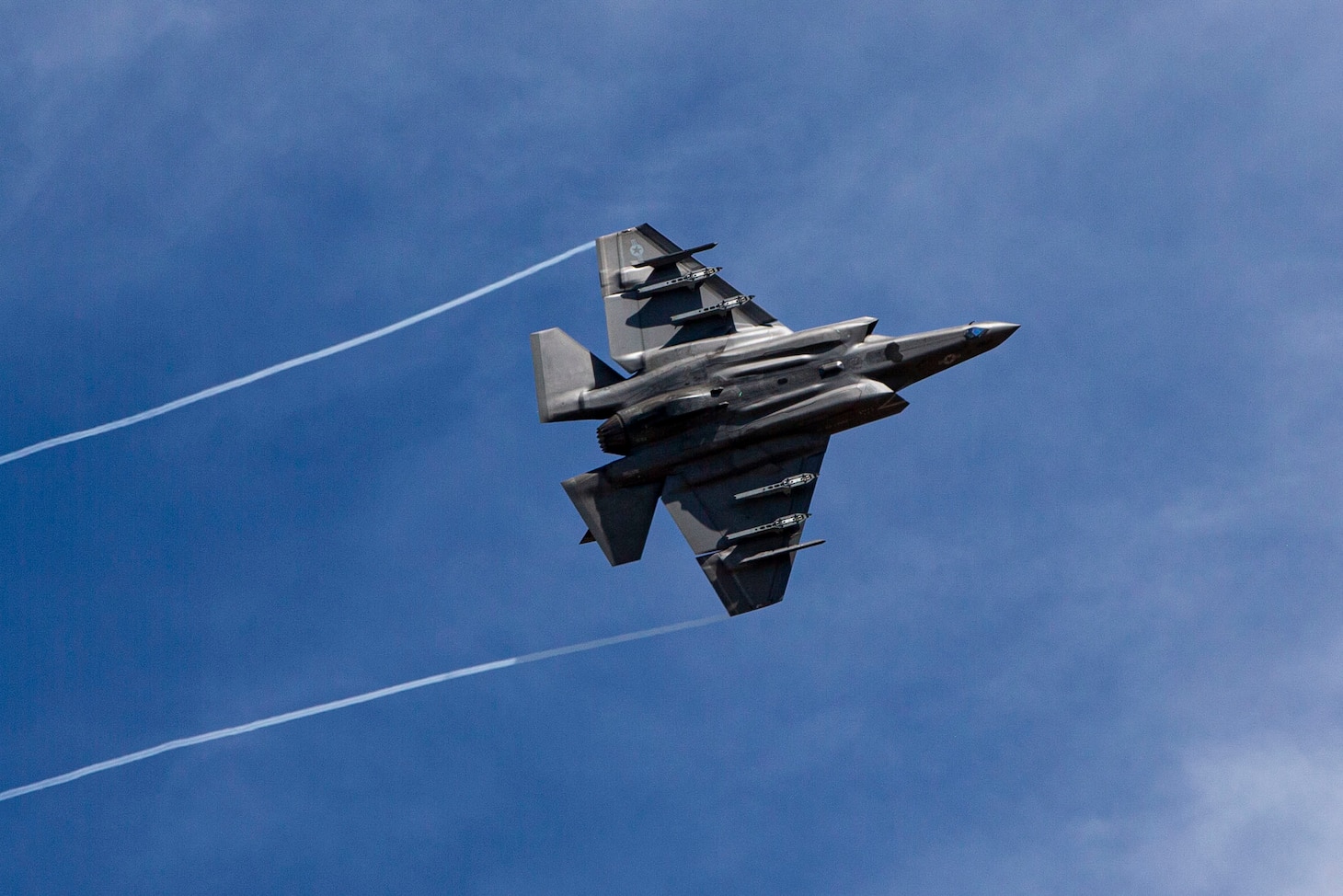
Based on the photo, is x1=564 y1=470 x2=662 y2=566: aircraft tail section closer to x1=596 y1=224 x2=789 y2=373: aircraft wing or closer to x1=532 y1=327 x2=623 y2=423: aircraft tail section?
x1=532 y1=327 x2=623 y2=423: aircraft tail section

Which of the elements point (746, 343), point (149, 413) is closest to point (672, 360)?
point (746, 343)

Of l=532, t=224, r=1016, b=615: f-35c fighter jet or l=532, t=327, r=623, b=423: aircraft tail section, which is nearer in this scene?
l=532, t=224, r=1016, b=615: f-35c fighter jet

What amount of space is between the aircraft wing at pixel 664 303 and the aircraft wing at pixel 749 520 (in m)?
4.21

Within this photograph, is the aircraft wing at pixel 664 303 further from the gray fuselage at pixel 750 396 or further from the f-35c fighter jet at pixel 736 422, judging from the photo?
the gray fuselage at pixel 750 396

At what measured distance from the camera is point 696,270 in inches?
1815

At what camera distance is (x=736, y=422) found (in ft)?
144

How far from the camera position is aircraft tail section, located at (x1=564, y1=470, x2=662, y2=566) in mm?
44344

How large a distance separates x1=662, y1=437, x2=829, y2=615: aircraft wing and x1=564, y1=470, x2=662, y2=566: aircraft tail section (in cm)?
80

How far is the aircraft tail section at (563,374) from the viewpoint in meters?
45.0

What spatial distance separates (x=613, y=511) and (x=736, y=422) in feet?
15.1

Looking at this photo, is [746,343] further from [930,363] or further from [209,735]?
[209,735]

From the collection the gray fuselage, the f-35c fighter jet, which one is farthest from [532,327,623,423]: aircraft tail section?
the gray fuselage

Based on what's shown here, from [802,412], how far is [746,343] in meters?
2.78

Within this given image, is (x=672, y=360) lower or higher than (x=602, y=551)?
higher
